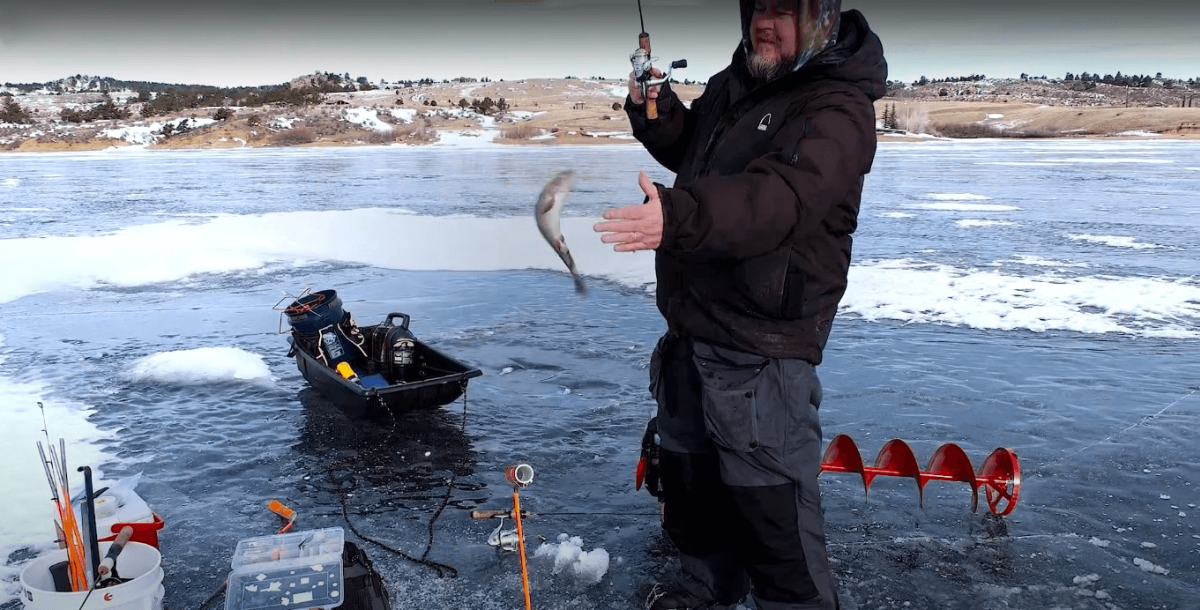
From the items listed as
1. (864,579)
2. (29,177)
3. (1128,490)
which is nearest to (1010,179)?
(1128,490)

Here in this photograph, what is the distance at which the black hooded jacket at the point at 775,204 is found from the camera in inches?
84.1

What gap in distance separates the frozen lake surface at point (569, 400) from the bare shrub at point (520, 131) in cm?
3266

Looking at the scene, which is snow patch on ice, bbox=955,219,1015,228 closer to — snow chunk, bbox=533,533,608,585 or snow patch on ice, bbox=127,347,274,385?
snow patch on ice, bbox=127,347,274,385

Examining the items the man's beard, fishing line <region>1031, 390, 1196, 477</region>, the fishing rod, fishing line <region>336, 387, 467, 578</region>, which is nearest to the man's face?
the man's beard

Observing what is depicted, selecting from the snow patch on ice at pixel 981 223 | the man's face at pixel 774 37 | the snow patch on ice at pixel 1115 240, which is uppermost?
the man's face at pixel 774 37

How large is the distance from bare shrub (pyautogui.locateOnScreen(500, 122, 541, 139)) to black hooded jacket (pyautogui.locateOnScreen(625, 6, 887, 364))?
44850 mm

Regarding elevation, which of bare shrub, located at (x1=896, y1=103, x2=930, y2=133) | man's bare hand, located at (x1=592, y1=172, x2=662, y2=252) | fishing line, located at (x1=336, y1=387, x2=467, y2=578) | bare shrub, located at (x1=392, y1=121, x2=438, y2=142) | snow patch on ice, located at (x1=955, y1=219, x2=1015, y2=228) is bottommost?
fishing line, located at (x1=336, y1=387, x2=467, y2=578)

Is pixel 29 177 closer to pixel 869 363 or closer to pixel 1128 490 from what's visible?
pixel 869 363

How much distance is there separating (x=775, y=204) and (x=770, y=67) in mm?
656

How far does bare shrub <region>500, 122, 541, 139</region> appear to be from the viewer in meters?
47.1

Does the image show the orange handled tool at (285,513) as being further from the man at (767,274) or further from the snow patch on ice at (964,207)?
the snow patch on ice at (964,207)

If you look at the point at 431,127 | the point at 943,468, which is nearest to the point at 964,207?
the point at 943,468

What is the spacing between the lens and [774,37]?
8.53 feet

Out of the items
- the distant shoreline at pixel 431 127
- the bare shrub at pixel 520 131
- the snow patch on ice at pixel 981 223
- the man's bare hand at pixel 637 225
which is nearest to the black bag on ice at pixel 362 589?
the man's bare hand at pixel 637 225
